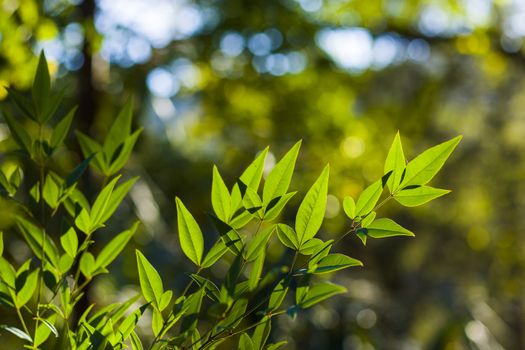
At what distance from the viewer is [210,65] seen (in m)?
1.70

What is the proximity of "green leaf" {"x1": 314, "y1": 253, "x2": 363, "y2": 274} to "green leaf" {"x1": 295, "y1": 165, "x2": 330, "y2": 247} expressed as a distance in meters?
0.02

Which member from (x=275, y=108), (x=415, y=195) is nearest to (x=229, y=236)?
(x=415, y=195)

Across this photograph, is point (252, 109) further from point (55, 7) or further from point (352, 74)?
point (55, 7)

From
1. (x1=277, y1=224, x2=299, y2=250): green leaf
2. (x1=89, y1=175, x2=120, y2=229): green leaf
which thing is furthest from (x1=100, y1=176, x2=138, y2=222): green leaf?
(x1=277, y1=224, x2=299, y2=250): green leaf

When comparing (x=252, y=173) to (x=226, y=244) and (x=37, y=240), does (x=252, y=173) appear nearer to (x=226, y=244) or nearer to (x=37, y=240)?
(x=226, y=244)

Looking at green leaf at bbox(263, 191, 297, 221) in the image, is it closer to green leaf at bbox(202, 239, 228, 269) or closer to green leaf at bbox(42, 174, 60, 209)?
green leaf at bbox(202, 239, 228, 269)

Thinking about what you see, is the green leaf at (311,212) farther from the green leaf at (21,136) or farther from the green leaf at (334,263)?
the green leaf at (21,136)

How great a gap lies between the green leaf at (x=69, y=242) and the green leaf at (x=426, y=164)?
206 millimetres

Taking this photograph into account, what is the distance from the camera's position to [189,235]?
0.40 m

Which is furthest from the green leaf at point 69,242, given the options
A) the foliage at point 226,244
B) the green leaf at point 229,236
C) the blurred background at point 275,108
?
the blurred background at point 275,108

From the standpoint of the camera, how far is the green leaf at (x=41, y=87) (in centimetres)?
42

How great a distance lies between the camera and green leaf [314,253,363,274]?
0.36 metres

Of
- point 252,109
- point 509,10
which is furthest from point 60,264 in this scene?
point 509,10

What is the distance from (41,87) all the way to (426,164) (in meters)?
0.25
